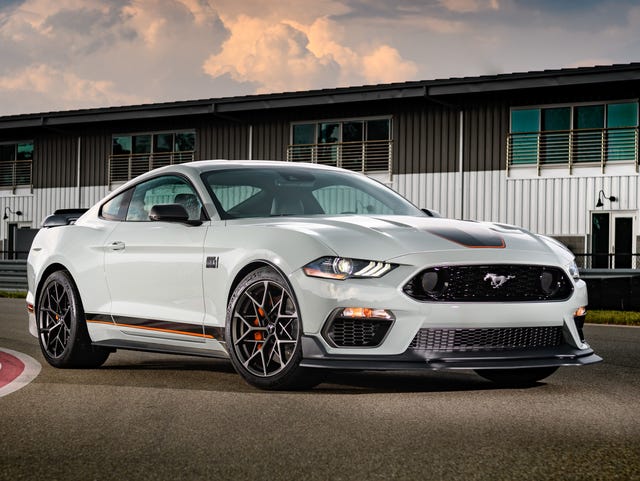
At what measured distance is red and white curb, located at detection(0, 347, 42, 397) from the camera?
289 inches

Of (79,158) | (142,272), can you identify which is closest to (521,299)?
(142,272)

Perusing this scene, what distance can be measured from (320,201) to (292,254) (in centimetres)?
119

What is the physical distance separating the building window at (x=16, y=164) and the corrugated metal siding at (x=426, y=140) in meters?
15.6

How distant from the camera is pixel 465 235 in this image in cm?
662

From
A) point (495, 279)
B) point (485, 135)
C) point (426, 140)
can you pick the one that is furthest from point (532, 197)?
point (495, 279)

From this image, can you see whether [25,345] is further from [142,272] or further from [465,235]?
[465,235]

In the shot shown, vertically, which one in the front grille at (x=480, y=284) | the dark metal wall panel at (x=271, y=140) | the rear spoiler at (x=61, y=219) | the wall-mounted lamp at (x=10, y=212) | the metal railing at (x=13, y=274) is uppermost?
the dark metal wall panel at (x=271, y=140)

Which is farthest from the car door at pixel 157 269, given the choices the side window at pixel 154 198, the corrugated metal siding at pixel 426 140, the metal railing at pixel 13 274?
the corrugated metal siding at pixel 426 140

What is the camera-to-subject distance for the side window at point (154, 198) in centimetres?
773

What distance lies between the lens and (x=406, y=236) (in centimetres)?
648

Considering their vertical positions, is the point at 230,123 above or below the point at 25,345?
above

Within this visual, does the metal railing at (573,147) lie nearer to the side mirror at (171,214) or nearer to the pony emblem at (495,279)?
the side mirror at (171,214)

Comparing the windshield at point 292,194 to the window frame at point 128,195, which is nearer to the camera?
the windshield at point 292,194

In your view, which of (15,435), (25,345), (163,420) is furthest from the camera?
(25,345)
